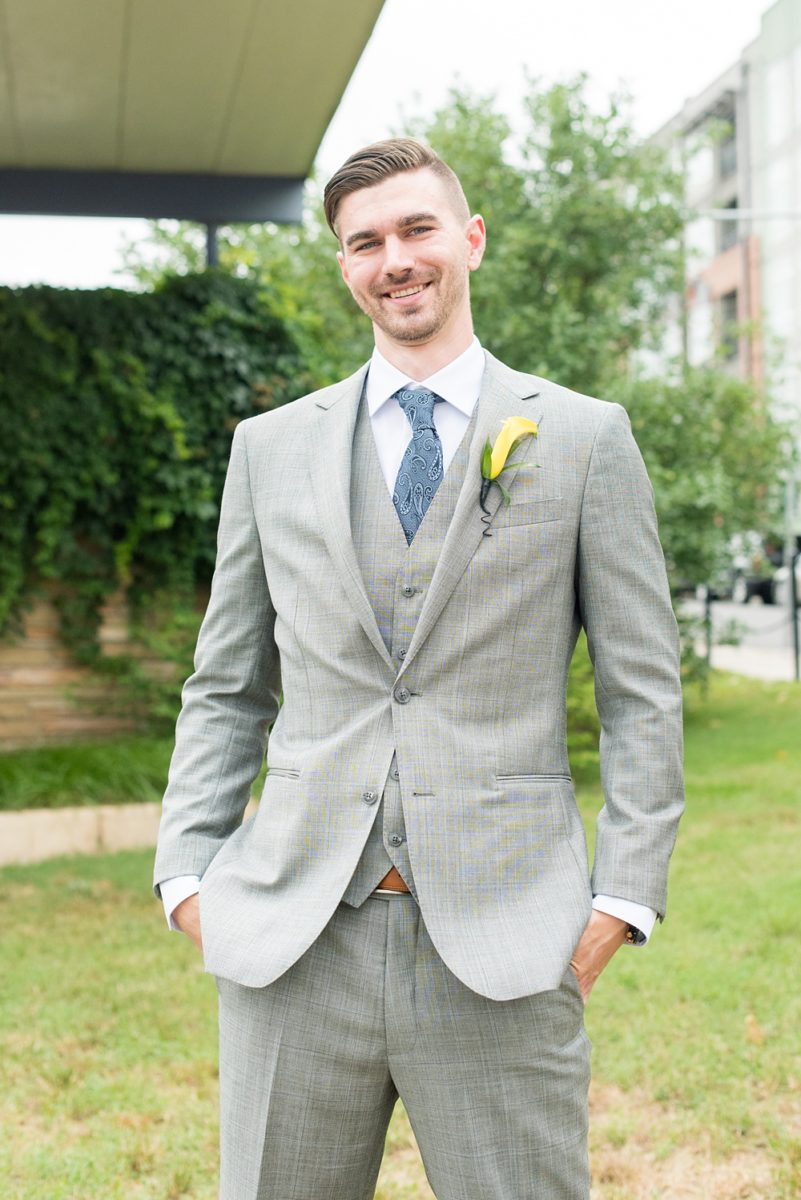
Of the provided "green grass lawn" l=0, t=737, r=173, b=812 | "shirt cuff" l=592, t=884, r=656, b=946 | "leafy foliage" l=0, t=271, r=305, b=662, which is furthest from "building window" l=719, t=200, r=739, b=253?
"shirt cuff" l=592, t=884, r=656, b=946

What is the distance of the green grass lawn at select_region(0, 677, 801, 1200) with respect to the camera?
324cm

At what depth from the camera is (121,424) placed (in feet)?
25.9

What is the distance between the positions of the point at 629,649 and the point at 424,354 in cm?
58

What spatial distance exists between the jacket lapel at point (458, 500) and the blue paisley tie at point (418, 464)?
0.07 metres

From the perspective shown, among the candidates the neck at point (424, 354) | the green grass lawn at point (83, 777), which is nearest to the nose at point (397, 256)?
the neck at point (424, 354)

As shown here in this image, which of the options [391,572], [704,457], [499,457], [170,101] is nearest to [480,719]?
[391,572]

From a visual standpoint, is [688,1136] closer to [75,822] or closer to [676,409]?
[75,822]

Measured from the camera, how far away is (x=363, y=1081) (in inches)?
72.1

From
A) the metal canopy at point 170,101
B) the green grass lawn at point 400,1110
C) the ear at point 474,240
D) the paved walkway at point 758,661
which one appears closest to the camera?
the ear at point 474,240

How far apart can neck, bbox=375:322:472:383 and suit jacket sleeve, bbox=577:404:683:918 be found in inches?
10.9

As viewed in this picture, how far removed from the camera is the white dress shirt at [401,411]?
6.46ft

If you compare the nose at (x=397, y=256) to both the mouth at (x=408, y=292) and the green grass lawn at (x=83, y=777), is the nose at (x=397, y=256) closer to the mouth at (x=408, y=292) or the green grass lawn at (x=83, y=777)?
the mouth at (x=408, y=292)

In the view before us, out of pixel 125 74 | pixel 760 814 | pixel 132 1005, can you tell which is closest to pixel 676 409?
pixel 760 814

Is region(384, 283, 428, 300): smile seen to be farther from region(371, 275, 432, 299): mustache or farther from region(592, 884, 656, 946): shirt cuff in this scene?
region(592, 884, 656, 946): shirt cuff
